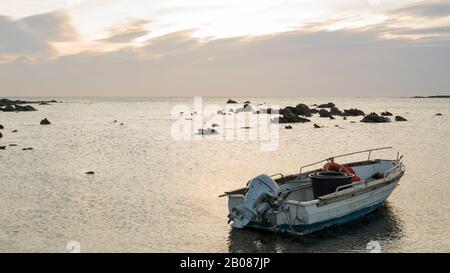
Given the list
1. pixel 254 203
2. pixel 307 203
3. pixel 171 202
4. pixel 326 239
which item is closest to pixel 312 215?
pixel 307 203

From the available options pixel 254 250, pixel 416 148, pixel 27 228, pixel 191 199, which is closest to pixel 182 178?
pixel 191 199

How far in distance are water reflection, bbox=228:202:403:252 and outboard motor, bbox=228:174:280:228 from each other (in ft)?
2.13

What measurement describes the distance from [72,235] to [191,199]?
19.6 ft

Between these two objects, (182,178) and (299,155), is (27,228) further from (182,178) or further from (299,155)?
(299,155)

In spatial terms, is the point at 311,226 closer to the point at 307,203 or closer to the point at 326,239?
the point at 326,239

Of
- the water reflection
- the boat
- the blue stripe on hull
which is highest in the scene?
the boat

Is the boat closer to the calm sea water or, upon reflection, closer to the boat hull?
the boat hull

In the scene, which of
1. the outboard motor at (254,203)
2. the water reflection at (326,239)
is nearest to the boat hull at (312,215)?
the water reflection at (326,239)

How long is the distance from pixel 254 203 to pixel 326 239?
2497 mm

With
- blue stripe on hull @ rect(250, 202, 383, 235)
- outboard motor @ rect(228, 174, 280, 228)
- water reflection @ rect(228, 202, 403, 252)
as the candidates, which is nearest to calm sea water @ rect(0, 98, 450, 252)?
water reflection @ rect(228, 202, 403, 252)

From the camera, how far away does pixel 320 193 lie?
15773 mm

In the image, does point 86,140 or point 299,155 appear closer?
point 299,155

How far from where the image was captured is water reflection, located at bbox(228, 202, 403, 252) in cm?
1324
